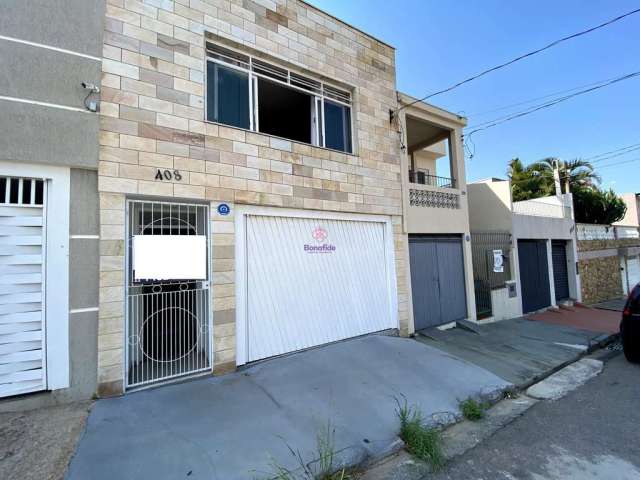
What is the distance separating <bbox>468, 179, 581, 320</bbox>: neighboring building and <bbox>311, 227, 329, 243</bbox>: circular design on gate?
575 cm

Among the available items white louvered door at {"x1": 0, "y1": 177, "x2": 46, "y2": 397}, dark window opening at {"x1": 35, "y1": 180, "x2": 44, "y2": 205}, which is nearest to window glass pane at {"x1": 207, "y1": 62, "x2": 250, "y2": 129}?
dark window opening at {"x1": 35, "y1": 180, "x2": 44, "y2": 205}

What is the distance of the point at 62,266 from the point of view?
3908mm

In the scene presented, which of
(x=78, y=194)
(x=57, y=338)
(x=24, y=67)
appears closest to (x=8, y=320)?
(x=57, y=338)

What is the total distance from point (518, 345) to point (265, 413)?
6062mm

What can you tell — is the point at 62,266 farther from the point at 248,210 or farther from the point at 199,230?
the point at 248,210

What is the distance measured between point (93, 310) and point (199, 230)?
172cm

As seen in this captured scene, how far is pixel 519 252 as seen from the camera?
35.6ft

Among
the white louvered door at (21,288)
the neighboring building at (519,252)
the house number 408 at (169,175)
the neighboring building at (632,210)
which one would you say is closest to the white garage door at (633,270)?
the neighboring building at (632,210)

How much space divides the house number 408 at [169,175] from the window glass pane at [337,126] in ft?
10.3

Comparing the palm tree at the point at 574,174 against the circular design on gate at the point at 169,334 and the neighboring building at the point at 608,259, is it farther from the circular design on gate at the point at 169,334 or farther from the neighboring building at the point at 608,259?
the circular design on gate at the point at 169,334

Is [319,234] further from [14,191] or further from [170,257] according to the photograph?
[14,191]

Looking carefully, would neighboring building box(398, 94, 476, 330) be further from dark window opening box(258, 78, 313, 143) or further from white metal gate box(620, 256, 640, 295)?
white metal gate box(620, 256, 640, 295)

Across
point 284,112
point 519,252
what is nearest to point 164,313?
point 284,112

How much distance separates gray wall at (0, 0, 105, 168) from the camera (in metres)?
3.77
